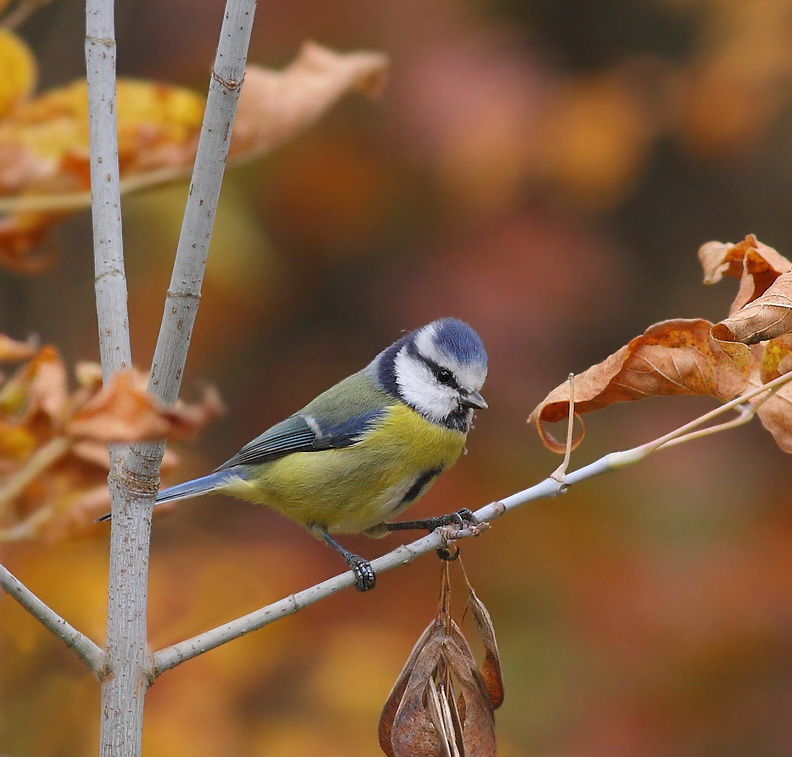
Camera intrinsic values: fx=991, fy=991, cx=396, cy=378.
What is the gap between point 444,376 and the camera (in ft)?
7.87

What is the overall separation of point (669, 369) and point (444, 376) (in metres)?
1.13

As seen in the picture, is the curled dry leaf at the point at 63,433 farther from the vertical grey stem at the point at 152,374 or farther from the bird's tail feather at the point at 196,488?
the bird's tail feather at the point at 196,488

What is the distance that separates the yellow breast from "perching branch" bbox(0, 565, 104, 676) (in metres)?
1.23

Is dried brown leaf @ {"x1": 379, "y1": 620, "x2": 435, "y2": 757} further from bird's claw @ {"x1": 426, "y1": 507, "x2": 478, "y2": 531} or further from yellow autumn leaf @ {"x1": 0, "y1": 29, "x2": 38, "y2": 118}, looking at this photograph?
yellow autumn leaf @ {"x1": 0, "y1": 29, "x2": 38, "y2": 118}

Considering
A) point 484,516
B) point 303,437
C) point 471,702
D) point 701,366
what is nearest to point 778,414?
point 701,366

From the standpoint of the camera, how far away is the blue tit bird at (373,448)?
2.35m

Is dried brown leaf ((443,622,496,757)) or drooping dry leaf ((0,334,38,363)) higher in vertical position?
drooping dry leaf ((0,334,38,363))

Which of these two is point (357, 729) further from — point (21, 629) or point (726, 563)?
point (726, 563)

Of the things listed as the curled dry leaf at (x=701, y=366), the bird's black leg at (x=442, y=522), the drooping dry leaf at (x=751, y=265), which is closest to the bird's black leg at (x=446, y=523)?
the bird's black leg at (x=442, y=522)

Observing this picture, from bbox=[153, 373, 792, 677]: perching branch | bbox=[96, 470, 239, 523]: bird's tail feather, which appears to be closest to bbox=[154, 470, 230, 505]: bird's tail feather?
bbox=[96, 470, 239, 523]: bird's tail feather

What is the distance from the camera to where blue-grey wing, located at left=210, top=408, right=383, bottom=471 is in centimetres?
246

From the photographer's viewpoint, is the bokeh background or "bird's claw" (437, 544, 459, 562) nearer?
"bird's claw" (437, 544, 459, 562)

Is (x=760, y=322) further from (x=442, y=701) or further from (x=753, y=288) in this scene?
(x=442, y=701)

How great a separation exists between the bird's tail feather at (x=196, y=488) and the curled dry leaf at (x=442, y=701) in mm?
1268
